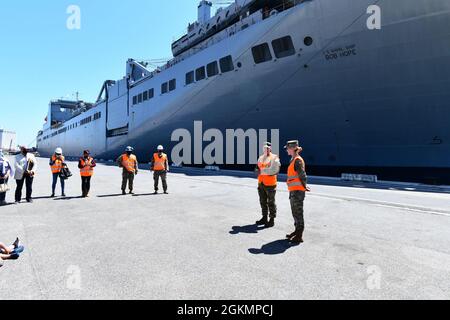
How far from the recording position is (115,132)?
35375 mm

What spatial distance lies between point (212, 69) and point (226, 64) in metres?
1.40

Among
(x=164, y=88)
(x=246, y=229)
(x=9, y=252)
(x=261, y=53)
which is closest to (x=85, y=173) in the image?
(x=9, y=252)

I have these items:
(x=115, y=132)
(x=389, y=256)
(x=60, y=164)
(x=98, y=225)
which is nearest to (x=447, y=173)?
(x=389, y=256)

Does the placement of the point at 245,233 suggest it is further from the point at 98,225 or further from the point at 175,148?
the point at 175,148

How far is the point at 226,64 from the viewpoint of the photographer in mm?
17250

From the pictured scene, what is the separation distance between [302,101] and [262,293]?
1267cm

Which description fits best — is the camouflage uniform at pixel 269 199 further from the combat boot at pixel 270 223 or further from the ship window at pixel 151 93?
the ship window at pixel 151 93

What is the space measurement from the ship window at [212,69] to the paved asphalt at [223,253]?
40.0 feet

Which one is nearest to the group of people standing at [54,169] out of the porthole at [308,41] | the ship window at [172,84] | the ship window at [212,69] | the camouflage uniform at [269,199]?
the camouflage uniform at [269,199]

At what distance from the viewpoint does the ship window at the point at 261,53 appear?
1504 cm

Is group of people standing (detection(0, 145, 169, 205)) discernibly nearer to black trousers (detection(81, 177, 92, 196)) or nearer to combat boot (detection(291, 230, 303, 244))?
black trousers (detection(81, 177, 92, 196))

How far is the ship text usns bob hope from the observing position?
1143 cm

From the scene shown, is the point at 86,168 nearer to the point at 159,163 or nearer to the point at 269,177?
the point at 159,163

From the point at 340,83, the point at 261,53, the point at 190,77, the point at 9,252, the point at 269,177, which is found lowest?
the point at 9,252
